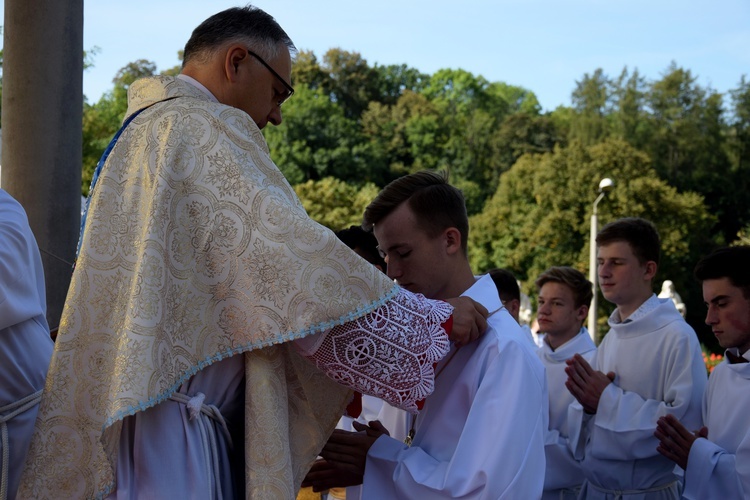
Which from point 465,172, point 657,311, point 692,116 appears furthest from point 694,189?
point 657,311

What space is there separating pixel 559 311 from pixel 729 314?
249 cm

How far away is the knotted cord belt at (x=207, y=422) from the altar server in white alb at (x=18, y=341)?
815 millimetres

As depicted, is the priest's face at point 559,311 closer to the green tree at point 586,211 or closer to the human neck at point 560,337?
the human neck at point 560,337

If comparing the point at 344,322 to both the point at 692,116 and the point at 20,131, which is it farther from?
the point at 692,116

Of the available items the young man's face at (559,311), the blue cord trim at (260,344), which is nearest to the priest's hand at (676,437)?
the young man's face at (559,311)

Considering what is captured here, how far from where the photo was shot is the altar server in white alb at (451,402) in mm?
2977

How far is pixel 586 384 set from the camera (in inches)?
228

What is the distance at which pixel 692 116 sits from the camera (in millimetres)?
51531

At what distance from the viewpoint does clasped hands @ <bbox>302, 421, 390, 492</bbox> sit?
11.0 ft

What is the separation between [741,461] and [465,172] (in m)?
50.6

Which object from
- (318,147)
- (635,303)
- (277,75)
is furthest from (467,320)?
→ (318,147)

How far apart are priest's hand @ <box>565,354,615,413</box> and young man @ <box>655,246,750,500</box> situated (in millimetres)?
779

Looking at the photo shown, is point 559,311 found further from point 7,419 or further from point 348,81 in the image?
point 348,81

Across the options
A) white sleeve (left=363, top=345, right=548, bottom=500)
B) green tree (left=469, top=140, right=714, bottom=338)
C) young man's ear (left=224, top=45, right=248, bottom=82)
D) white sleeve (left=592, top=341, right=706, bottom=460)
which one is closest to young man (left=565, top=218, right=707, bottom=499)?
white sleeve (left=592, top=341, right=706, bottom=460)
